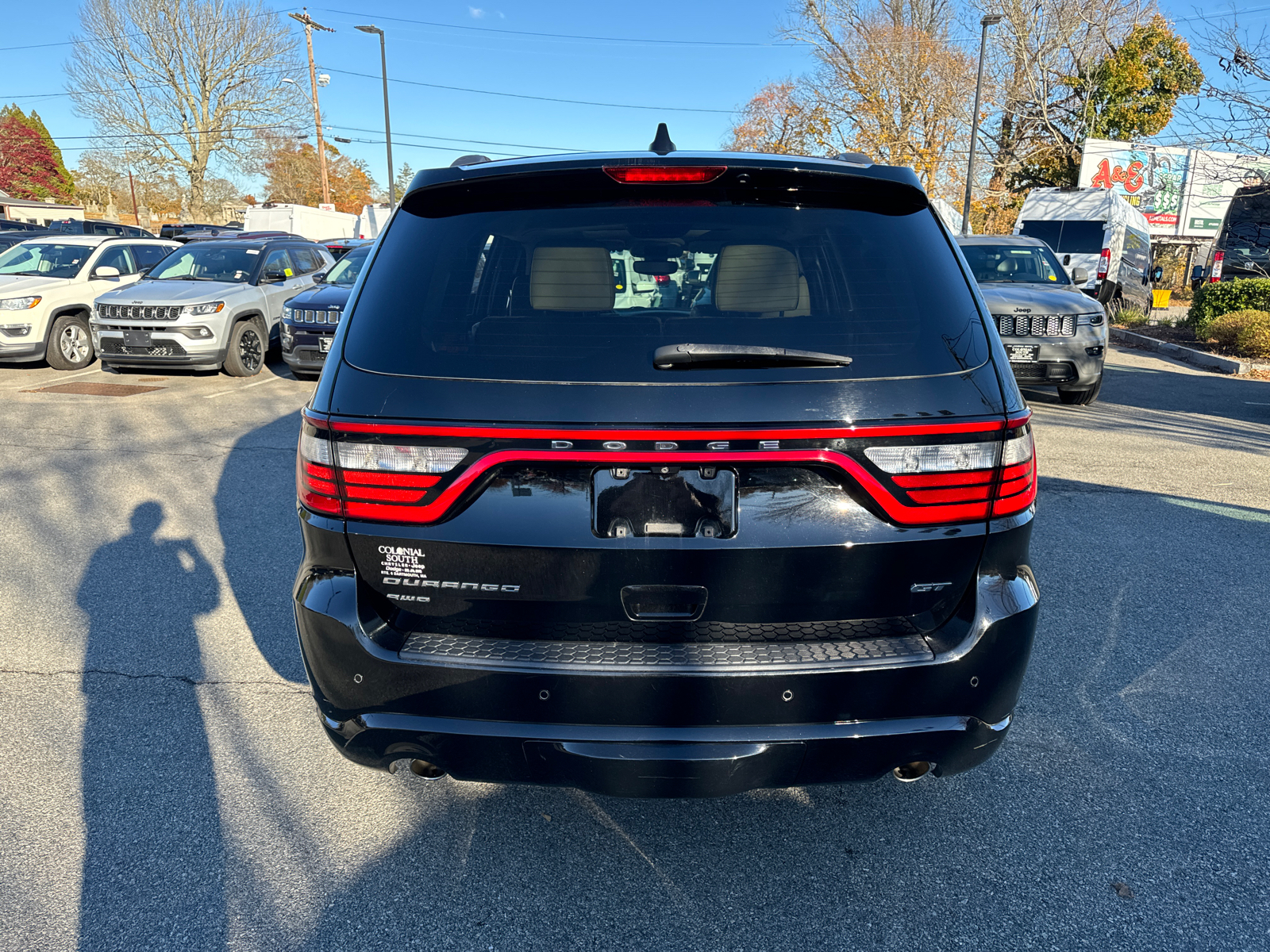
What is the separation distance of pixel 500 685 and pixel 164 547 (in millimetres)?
3889

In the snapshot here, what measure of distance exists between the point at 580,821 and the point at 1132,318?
69.8 ft

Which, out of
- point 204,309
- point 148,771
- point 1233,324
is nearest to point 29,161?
point 204,309

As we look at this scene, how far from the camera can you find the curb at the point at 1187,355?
12.8m

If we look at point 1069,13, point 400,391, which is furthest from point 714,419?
point 1069,13

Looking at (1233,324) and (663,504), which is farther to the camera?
(1233,324)

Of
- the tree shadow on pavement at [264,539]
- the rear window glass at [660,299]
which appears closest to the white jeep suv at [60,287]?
the tree shadow on pavement at [264,539]

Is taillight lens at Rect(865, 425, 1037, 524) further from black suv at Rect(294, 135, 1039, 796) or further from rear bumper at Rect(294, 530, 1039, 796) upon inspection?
rear bumper at Rect(294, 530, 1039, 796)

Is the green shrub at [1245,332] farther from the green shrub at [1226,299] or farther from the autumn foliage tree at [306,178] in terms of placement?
the autumn foliage tree at [306,178]

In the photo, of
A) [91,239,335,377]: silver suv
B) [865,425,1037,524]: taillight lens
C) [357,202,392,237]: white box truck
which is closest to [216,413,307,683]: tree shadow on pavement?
[865,425,1037,524]: taillight lens

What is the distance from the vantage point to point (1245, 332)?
45.3ft

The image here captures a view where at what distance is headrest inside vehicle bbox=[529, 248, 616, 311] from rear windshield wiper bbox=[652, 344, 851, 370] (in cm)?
26

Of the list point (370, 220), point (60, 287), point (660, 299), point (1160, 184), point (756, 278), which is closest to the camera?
point (756, 278)

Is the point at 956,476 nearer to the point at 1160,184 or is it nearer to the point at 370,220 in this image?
the point at 370,220

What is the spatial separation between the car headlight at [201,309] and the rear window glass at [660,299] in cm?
1030
